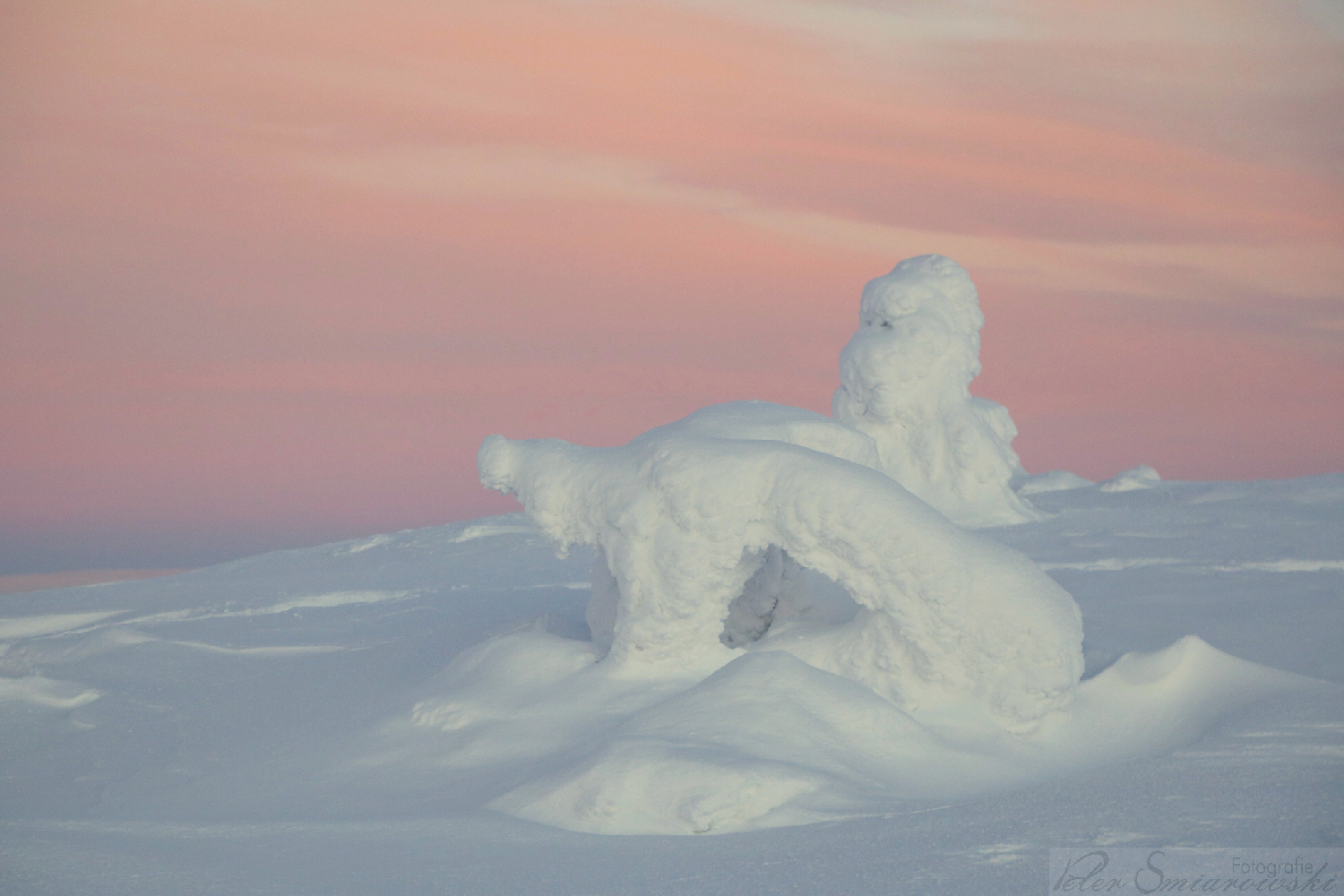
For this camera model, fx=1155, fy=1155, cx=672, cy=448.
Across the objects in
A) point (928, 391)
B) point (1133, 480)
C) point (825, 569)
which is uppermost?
point (928, 391)

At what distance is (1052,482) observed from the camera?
89.5 ft

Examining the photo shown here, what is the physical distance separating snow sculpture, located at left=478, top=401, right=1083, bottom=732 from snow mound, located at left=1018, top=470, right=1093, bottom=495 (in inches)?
668

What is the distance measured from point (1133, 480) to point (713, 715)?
67.9 feet

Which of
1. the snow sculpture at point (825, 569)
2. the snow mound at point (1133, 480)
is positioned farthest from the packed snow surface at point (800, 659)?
the snow mound at point (1133, 480)

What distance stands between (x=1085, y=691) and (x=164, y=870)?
769 cm

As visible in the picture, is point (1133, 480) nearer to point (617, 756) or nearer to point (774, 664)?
point (774, 664)

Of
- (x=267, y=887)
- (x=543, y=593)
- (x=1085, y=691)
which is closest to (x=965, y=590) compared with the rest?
(x=1085, y=691)

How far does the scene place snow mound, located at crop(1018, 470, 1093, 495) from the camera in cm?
2653

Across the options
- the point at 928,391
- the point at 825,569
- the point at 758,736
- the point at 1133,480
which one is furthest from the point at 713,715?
the point at 1133,480

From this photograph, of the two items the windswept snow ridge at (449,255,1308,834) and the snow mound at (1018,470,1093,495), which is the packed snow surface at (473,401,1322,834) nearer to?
the windswept snow ridge at (449,255,1308,834)

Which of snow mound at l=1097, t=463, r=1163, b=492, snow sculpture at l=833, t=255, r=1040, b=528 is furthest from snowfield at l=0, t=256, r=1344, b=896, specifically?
snow mound at l=1097, t=463, r=1163, b=492

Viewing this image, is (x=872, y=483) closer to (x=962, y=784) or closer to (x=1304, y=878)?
(x=962, y=784)

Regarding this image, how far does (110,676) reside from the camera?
1438cm

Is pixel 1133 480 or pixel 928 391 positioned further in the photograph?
pixel 1133 480
